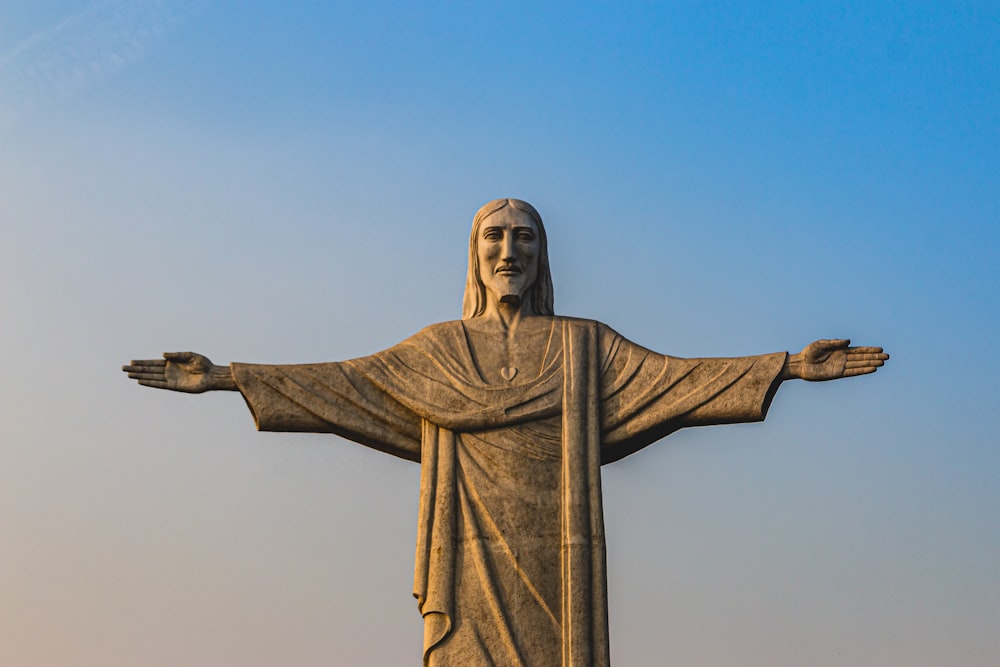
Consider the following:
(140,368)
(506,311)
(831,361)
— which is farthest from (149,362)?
(831,361)

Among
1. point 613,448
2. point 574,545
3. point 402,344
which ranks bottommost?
point 574,545

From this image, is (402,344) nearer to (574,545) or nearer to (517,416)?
(517,416)

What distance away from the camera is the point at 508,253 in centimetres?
1491

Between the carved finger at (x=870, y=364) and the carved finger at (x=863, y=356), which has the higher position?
the carved finger at (x=863, y=356)

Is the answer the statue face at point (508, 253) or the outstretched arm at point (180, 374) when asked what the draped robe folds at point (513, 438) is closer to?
the outstretched arm at point (180, 374)

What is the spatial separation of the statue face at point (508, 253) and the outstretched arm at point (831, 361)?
2475 millimetres

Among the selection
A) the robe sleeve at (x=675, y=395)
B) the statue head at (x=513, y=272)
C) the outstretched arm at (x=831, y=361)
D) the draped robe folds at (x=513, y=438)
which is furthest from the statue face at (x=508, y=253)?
the outstretched arm at (x=831, y=361)

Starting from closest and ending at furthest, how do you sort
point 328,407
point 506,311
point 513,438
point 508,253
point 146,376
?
point 513,438
point 146,376
point 328,407
point 508,253
point 506,311

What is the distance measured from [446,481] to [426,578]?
0.85 m

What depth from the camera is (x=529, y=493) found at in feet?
46.1

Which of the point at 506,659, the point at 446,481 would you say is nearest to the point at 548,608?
the point at 506,659

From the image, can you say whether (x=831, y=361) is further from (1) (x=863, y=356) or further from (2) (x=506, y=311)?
(2) (x=506, y=311)

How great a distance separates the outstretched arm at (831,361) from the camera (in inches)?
562

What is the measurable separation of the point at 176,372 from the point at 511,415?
2973mm
